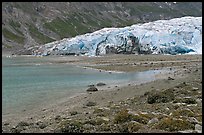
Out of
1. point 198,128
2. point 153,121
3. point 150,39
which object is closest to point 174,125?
point 198,128

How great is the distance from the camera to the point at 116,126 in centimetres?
1447

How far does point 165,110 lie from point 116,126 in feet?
13.2

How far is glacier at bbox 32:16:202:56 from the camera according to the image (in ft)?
321

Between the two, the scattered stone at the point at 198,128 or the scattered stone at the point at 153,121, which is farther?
the scattered stone at the point at 153,121

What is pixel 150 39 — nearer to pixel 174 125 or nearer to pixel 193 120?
pixel 193 120

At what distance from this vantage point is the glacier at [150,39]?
97.9m

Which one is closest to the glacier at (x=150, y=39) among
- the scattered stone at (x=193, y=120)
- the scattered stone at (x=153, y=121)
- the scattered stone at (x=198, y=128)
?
the scattered stone at (x=193, y=120)

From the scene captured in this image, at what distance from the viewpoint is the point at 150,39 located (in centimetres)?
10025

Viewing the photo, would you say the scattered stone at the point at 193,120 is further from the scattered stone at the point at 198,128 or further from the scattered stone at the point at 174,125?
the scattered stone at the point at 174,125

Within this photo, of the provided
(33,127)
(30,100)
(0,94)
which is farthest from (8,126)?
(0,94)

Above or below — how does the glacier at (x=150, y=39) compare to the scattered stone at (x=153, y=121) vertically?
above

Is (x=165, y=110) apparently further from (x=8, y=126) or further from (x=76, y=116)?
(x=8, y=126)

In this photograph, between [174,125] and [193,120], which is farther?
[193,120]

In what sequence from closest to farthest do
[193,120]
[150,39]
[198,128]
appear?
[198,128] < [193,120] < [150,39]
